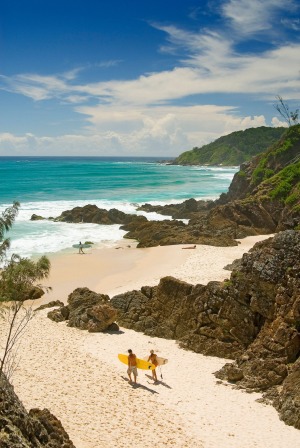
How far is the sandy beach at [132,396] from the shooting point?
12.6 metres

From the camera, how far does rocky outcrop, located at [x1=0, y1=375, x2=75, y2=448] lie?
28.7 ft

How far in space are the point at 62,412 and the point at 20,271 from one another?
4453 mm

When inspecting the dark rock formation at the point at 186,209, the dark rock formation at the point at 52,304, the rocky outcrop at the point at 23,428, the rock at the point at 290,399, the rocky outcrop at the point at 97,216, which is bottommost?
the dark rock formation at the point at 52,304

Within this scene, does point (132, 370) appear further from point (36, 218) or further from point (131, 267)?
point (36, 218)

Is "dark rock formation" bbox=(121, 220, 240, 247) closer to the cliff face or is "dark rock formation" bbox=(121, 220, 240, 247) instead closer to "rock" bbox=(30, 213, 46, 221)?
"rock" bbox=(30, 213, 46, 221)

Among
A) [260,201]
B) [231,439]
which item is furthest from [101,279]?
[260,201]

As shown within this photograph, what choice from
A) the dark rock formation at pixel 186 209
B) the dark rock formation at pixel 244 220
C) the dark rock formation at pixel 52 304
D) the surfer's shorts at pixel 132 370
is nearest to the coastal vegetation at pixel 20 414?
the surfer's shorts at pixel 132 370

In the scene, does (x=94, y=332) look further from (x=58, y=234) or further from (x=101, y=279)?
(x=58, y=234)

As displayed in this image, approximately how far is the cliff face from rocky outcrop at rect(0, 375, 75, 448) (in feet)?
22.7

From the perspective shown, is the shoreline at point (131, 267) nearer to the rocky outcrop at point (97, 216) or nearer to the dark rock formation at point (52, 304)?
the dark rock formation at point (52, 304)

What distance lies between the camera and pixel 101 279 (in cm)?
2994

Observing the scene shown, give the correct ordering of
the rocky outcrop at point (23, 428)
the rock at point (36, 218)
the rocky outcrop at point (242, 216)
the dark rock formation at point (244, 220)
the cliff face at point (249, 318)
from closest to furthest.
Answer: the rocky outcrop at point (23, 428) < the cliff face at point (249, 318) < the dark rock formation at point (244, 220) < the rocky outcrop at point (242, 216) < the rock at point (36, 218)

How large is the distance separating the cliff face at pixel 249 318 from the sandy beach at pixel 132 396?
0.63 m

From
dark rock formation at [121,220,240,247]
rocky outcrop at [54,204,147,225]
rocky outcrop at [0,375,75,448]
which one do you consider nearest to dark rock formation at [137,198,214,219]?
rocky outcrop at [54,204,147,225]
